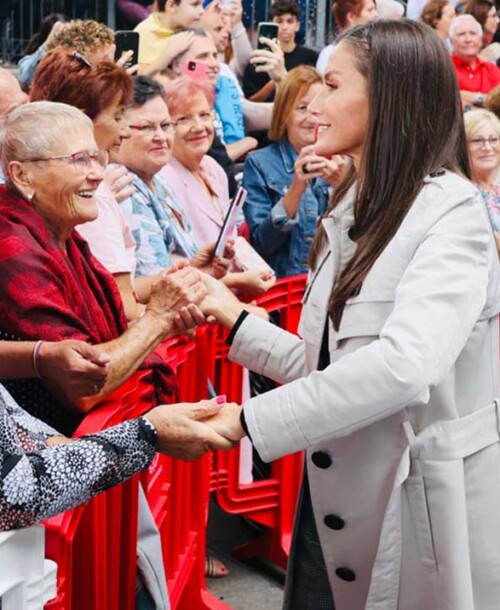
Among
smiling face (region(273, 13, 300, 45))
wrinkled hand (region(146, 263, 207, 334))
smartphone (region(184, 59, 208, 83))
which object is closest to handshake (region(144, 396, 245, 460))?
wrinkled hand (region(146, 263, 207, 334))

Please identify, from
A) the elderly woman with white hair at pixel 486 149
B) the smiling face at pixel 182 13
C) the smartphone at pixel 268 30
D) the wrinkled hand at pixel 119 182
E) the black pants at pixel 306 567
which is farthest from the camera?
the smartphone at pixel 268 30

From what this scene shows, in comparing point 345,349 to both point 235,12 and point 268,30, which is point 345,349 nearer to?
point 268,30

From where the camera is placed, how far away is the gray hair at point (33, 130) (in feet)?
12.2

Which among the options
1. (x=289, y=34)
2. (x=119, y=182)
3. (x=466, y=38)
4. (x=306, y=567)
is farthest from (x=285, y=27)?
(x=306, y=567)

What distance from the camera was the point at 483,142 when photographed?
7.95m

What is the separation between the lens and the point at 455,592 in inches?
118

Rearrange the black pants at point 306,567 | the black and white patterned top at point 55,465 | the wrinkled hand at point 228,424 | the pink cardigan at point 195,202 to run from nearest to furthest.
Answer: the black and white patterned top at point 55,465 → the wrinkled hand at point 228,424 → the black pants at point 306,567 → the pink cardigan at point 195,202

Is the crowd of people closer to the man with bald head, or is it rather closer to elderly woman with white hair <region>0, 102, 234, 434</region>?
elderly woman with white hair <region>0, 102, 234, 434</region>

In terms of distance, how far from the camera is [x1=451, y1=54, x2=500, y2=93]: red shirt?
1105 cm

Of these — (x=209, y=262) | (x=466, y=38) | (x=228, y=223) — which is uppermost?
(x=228, y=223)

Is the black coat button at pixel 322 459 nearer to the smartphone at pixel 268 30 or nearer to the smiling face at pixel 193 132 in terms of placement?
the smiling face at pixel 193 132

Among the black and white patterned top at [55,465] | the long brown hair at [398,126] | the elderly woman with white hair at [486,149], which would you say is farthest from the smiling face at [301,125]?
the black and white patterned top at [55,465]

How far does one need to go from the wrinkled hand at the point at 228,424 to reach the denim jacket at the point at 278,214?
11.7 feet

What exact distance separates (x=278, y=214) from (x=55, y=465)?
4.37 meters
